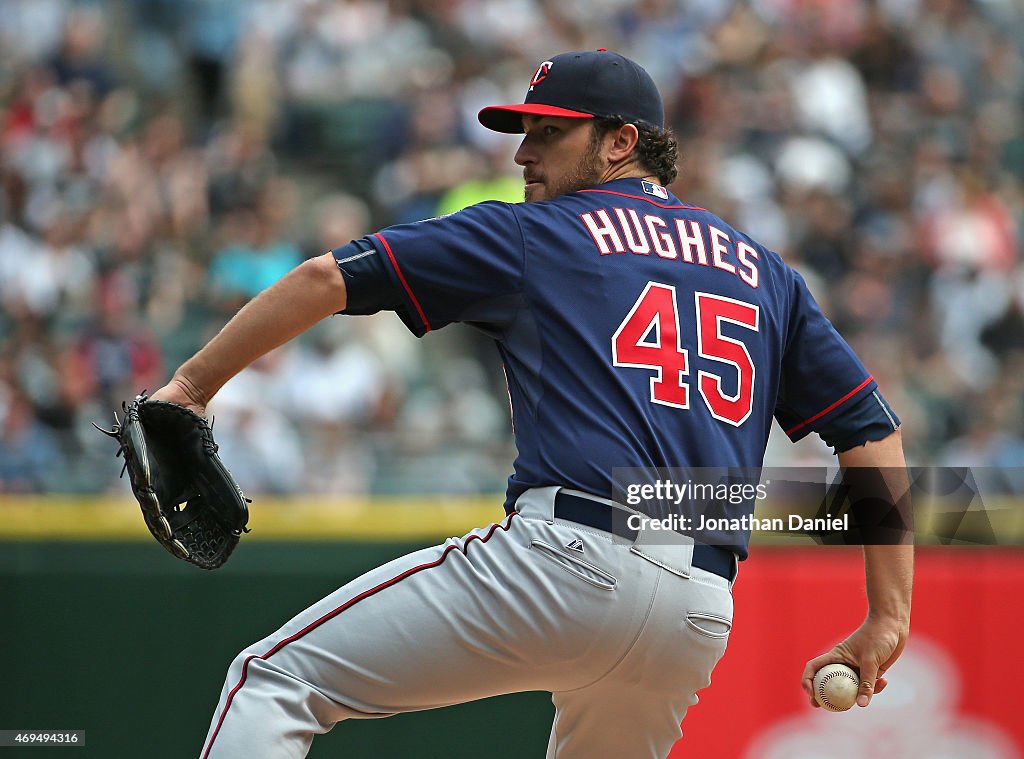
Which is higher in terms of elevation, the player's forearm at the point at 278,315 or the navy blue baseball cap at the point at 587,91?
the navy blue baseball cap at the point at 587,91

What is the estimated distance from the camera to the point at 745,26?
34.2 feet

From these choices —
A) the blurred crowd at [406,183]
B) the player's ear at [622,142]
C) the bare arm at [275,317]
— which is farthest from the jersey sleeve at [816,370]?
the blurred crowd at [406,183]

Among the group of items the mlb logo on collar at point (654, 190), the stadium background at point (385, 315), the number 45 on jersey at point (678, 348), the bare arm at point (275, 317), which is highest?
the mlb logo on collar at point (654, 190)

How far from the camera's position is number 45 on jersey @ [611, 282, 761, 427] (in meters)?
2.79

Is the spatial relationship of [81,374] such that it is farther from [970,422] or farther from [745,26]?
[745,26]

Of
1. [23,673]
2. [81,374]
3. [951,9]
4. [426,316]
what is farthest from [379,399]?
[951,9]

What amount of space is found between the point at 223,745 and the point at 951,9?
9974 millimetres

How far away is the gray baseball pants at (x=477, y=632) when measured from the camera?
2.63 metres

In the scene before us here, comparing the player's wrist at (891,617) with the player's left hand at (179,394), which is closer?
the player's left hand at (179,394)

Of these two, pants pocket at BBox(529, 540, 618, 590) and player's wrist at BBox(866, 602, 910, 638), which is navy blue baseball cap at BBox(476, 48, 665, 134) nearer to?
pants pocket at BBox(529, 540, 618, 590)

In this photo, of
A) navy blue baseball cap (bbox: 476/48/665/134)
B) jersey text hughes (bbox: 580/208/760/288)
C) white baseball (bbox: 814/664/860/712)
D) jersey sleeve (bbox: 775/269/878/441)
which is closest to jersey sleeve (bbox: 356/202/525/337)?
jersey text hughes (bbox: 580/208/760/288)

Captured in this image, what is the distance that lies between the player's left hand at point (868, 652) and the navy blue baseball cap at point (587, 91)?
4.03 feet

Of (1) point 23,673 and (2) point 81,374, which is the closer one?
(1) point 23,673

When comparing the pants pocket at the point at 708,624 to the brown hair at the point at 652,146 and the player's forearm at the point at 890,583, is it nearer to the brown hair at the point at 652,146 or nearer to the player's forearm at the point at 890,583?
the player's forearm at the point at 890,583
